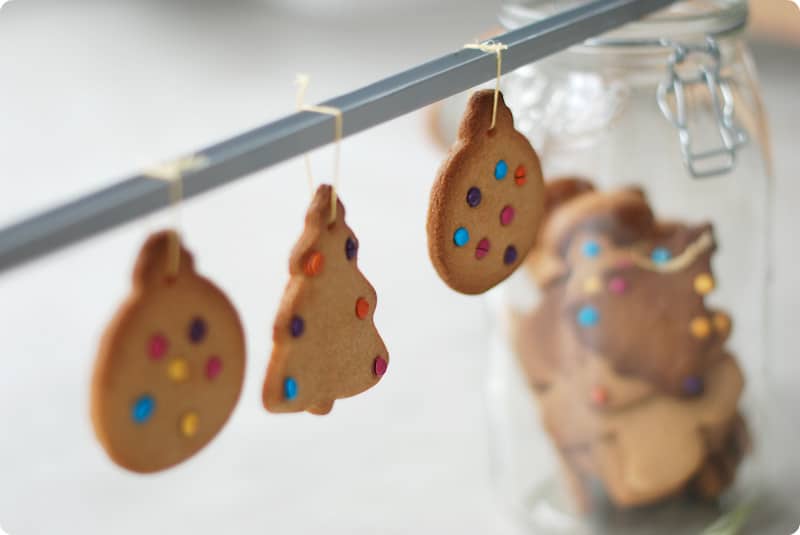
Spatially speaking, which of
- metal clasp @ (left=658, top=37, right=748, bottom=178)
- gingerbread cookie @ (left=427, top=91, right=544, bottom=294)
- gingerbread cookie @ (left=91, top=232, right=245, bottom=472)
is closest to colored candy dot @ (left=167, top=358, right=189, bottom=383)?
gingerbread cookie @ (left=91, top=232, right=245, bottom=472)

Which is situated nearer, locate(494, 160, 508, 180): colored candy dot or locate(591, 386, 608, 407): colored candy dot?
locate(494, 160, 508, 180): colored candy dot

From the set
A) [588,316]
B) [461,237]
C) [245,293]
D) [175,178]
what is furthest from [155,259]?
[245,293]

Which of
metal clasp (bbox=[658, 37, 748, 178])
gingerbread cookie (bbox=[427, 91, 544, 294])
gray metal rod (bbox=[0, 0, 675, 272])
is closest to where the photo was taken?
gray metal rod (bbox=[0, 0, 675, 272])

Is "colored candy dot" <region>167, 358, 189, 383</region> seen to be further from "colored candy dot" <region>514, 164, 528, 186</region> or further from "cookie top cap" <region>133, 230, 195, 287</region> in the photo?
"colored candy dot" <region>514, 164, 528, 186</region>

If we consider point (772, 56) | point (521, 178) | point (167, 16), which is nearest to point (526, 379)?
point (521, 178)

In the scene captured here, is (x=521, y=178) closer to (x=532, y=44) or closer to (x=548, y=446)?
(x=532, y=44)

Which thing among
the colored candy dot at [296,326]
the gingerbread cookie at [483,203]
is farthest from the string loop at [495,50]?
the colored candy dot at [296,326]

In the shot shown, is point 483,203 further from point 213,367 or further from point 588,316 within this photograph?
point 588,316
